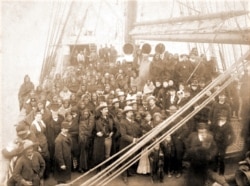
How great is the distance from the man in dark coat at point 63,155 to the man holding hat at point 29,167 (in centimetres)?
20

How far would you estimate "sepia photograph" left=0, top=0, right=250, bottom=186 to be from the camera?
212 inches

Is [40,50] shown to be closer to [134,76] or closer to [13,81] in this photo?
[13,81]

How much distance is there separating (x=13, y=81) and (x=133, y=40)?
1641mm

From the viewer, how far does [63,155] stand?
213 inches

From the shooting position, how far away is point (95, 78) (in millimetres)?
5621

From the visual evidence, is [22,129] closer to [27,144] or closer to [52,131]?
[27,144]

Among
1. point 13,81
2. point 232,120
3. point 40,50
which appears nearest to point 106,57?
point 40,50

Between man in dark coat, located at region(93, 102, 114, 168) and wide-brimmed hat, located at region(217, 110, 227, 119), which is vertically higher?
wide-brimmed hat, located at region(217, 110, 227, 119)

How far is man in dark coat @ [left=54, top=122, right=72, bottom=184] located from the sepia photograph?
0.01 metres

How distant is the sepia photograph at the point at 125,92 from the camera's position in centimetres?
539

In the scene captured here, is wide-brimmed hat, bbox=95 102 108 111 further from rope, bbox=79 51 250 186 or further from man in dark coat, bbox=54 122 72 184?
rope, bbox=79 51 250 186

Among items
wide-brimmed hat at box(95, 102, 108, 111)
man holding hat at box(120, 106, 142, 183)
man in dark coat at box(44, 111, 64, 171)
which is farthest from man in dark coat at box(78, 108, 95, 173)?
man holding hat at box(120, 106, 142, 183)

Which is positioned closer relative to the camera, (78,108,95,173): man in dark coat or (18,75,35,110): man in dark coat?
(78,108,95,173): man in dark coat

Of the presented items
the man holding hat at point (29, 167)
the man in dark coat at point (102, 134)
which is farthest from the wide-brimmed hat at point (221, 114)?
the man holding hat at point (29, 167)
